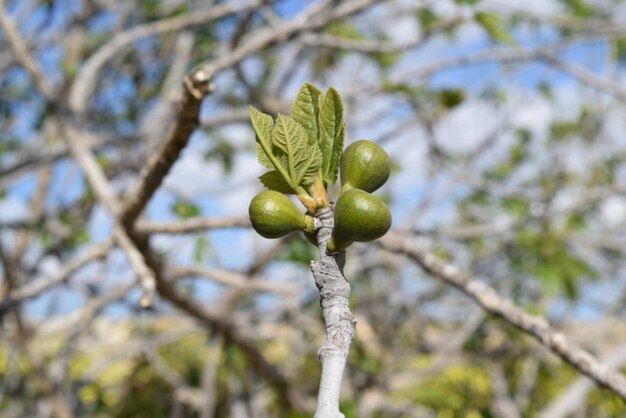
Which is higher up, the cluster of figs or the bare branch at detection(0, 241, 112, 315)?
the cluster of figs

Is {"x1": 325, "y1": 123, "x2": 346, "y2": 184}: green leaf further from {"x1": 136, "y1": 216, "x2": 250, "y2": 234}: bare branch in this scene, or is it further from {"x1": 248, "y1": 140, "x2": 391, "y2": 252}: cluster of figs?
{"x1": 136, "y1": 216, "x2": 250, "y2": 234}: bare branch

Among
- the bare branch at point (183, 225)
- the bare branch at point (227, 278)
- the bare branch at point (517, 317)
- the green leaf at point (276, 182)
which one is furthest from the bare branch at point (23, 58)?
the green leaf at point (276, 182)

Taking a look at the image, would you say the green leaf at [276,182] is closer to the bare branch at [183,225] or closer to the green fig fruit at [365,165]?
the green fig fruit at [365,165]

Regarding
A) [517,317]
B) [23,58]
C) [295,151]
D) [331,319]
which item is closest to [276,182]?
[295,151]

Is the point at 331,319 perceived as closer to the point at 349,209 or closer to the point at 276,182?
the point at 349,209

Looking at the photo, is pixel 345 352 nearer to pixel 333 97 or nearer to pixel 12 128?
pixel 333 97

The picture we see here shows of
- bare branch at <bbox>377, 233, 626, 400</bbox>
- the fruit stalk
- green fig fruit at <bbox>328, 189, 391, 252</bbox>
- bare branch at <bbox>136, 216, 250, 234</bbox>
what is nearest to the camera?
the fruit stalk

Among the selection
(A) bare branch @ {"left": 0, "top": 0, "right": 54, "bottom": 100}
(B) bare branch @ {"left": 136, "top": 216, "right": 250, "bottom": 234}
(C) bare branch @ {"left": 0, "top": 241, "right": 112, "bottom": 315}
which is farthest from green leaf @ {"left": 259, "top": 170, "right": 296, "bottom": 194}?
(A) bare branch @ {"left": 0, "top": 0, "right": 54, "bottom": 100}
